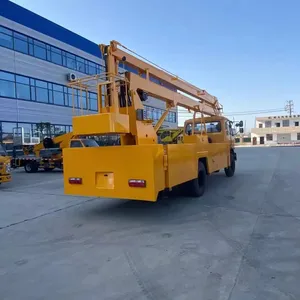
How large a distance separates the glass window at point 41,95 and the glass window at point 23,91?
112 cm

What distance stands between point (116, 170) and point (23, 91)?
21.5 meters

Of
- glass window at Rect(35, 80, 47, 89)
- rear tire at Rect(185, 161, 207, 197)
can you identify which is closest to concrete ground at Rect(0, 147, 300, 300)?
rear tire at Rect(185, 161, 207, 197)

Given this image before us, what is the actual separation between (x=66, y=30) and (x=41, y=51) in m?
4.30

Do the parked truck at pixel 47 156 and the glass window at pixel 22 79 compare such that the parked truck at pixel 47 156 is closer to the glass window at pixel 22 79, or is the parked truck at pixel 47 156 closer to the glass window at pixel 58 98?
the glass window at pixel 22 79

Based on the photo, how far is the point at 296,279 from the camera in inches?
132

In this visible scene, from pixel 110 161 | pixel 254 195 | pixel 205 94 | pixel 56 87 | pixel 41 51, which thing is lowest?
pixel 254 195

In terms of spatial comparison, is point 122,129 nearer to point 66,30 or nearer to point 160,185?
point 160,185

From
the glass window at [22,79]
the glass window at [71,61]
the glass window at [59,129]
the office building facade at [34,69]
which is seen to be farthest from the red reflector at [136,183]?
the glass window at [71,61]

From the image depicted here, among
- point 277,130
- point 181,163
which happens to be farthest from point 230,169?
point 277,130

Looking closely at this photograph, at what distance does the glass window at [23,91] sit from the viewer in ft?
77.6

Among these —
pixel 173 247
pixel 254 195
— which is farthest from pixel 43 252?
pixel 254 195

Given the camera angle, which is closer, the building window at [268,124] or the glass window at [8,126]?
the glass window at [8,126]

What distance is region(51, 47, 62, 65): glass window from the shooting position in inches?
1075

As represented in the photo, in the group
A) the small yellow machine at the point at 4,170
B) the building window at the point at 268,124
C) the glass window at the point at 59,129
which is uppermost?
the building window at the point at 268,124
